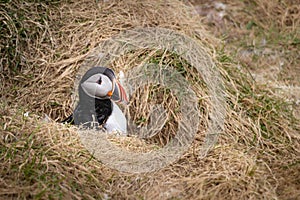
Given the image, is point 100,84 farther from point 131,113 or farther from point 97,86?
point 131,113

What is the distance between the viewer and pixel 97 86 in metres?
4.01

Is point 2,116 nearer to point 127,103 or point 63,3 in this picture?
point 127,103

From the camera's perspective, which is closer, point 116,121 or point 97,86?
point 97,86

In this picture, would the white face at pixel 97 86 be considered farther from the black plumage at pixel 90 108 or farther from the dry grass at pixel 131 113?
the dry grass at pixel 131 113

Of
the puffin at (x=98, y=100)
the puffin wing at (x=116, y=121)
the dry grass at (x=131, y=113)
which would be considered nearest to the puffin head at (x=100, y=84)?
the puffin at (x=98, y=100)

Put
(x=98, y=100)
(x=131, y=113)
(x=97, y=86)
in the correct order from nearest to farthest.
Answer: (x=97, y=86) → (x=98, y=100) → (x=131, y=113)

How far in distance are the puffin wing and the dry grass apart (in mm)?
166

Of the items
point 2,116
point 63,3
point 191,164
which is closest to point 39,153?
point 2,116

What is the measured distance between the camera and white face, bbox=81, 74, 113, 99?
4.01 metres

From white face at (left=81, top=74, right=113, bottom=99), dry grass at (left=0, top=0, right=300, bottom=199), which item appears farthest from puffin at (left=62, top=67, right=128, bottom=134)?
dry grass at (left=0, top=0, right=300, bottom=199)

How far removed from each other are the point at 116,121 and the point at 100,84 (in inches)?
14.5

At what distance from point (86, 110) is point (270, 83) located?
1929mm

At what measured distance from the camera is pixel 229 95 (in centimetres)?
447

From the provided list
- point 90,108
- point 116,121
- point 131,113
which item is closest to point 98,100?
point 90,108
